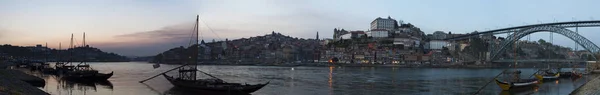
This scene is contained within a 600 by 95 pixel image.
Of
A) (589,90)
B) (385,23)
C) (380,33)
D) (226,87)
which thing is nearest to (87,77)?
(226,87)

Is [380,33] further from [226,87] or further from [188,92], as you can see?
[226,87]

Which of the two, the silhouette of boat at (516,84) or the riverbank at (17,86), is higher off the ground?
the riverbank at (17,86)

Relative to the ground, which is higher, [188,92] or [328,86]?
[188,92]

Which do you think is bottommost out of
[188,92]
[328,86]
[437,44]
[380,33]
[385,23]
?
[328,86]

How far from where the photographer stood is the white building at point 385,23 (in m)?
179

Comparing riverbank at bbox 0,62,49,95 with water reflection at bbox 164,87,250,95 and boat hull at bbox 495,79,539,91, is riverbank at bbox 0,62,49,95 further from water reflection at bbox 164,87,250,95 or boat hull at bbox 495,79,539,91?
boat hull at bbox 495,79,539,91

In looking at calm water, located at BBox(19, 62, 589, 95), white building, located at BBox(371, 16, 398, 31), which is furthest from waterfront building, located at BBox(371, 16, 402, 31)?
calm water, located at BBox(19, 62, 589, 95)

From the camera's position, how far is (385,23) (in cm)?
18162

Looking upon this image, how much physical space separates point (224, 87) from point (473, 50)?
4852 inches

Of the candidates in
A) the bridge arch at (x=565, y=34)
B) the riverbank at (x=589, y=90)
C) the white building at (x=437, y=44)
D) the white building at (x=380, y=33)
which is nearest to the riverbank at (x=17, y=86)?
the riverbank at (x=589, y=90)

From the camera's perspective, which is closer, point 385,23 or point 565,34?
point 565,34

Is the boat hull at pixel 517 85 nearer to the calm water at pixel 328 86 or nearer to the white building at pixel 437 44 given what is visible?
the calm water at pixel 328 86

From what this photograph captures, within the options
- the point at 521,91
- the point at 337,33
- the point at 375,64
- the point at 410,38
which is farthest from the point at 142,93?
the point at 337,33

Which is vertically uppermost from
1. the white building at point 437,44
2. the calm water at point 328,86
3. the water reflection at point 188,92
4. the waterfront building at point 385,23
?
the waterfront building at point 385,23
